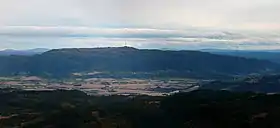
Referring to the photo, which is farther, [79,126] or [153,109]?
[153,109]

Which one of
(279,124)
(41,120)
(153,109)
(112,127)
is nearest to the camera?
(279,124)

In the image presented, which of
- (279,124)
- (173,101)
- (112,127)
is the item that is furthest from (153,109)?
(279,124)

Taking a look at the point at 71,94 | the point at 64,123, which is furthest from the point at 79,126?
the point at 71,94

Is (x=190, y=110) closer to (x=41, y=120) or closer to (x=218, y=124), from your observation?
(x=218, y=124)

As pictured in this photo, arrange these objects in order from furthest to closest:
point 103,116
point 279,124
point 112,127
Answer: point 103,116 < point 112,127 < point 279,124

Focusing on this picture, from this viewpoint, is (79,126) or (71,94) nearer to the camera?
(79,126)

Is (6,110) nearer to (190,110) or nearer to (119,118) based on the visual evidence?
(119,118)
